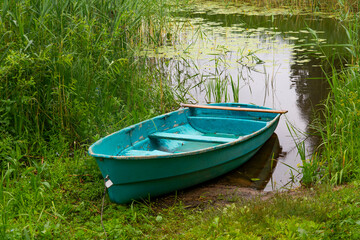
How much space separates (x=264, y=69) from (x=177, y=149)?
11.4 ft

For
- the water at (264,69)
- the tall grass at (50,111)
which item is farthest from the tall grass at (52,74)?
the water at (264,69)

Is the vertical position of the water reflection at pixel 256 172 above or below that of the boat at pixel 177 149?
below

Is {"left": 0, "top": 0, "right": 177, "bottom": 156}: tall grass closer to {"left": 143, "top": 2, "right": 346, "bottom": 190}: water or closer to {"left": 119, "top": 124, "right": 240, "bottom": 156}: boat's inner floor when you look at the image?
{"left": 119, "top": 124, "right": 240, "bottom": 156}: boat's inner floor

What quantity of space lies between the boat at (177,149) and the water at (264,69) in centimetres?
35

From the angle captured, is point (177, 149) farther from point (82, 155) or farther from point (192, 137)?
point (82, 155)

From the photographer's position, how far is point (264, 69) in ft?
25.1

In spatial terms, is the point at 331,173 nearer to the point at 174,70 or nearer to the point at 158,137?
the point at 158,137

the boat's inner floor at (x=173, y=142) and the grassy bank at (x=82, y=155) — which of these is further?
the boat's inner floor at (x=173, y=142)

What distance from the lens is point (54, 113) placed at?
14.3 ft

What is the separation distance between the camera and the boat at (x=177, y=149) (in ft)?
11.6

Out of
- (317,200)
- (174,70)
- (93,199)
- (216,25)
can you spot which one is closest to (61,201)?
(93,199)

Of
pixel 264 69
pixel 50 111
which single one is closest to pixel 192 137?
pixel 50 111

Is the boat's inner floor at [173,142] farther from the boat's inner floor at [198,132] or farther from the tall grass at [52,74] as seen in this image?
the tall grass at [52,74]

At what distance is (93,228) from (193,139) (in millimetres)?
1572
